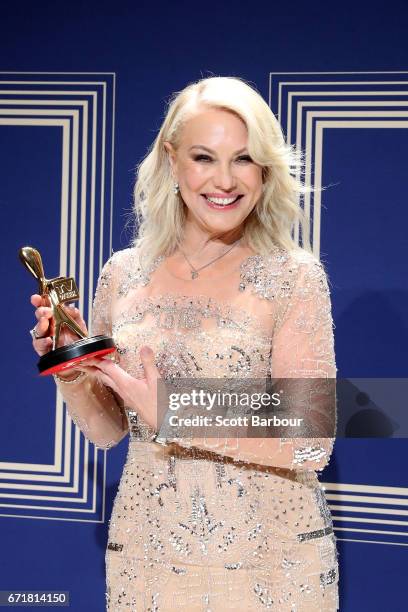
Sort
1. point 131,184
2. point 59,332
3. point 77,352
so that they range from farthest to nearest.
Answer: point 131,184
point 59,332
point 77,352

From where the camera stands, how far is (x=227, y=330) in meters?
1.60

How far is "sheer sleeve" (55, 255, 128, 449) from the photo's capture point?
5.60 feet

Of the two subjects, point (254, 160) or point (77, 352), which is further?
point (254, 160)

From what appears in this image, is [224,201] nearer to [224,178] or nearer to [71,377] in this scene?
[224,178]

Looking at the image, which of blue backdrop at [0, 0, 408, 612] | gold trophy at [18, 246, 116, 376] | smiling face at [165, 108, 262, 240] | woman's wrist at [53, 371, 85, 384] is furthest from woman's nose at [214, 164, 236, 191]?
blue backdrop at [0, 0, 408, 612]

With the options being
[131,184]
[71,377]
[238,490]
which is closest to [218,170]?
[71,377]

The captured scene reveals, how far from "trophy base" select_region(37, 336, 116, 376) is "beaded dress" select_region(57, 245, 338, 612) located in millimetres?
197

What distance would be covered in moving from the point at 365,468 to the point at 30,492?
99 cm

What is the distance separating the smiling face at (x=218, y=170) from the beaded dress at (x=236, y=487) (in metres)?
0.12

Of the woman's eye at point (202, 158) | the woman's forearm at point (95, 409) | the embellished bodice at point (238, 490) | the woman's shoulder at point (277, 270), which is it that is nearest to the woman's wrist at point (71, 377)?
the woman's forearm at point (95, 409)

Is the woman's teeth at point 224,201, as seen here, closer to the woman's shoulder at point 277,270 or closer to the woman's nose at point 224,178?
the woman's nose at point 224,178

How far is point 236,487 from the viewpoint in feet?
5.18

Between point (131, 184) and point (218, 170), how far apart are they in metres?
0.83

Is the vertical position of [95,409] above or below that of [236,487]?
above
